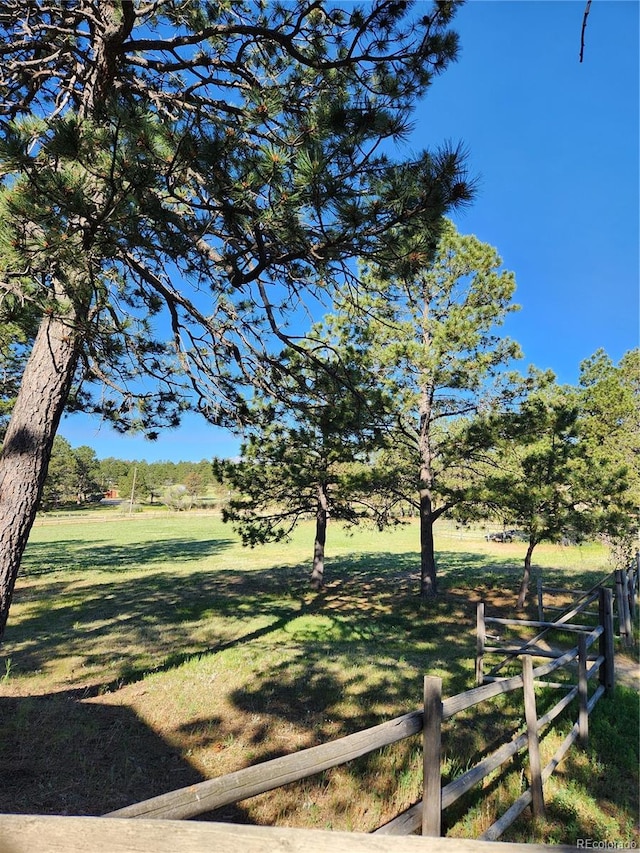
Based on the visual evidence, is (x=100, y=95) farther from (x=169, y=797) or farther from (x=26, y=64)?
(x=169, y=797)

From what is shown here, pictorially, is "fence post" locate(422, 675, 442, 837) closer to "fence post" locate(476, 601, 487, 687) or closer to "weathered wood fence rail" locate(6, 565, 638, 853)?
"weathered wood fence rail" locate(6, 565, 638, 853)

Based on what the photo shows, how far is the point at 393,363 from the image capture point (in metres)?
11.6

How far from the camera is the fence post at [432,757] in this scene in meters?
2.41

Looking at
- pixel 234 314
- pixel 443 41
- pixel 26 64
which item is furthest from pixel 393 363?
pixel 26 64

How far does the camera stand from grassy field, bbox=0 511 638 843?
144 inches

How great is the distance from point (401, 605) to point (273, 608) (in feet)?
11.8

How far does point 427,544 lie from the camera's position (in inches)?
488

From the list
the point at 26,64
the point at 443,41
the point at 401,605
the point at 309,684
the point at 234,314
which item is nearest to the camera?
the point at 443,41

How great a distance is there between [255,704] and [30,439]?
164 inches

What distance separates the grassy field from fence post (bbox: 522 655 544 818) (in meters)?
0.16

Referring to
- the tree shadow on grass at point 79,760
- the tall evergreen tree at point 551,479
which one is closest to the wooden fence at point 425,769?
the tree shadow on grass at point 79,760

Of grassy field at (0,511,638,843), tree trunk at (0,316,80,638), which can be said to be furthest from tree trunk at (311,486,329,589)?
tree trunk at (0,316,80,638)

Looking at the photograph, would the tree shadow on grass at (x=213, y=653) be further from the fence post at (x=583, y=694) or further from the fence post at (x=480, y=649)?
the fence post at (x=583, y=694)

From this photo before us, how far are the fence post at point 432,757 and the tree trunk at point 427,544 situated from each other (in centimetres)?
965
